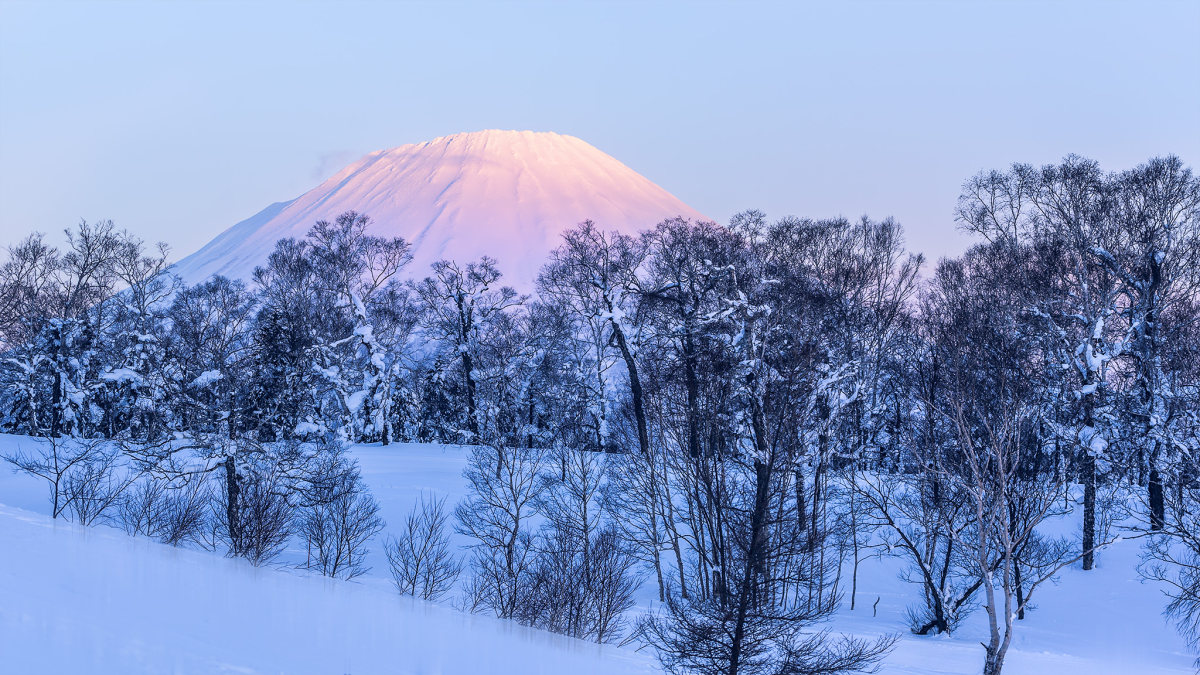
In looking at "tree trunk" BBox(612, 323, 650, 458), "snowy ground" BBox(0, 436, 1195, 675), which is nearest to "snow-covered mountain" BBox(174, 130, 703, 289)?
"tree trunk" BBox(612, 323, 650, 458)

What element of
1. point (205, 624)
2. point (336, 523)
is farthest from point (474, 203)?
point (205, 624)

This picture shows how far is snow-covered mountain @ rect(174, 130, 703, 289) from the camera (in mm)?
120875

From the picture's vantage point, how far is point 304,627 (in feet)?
34.3

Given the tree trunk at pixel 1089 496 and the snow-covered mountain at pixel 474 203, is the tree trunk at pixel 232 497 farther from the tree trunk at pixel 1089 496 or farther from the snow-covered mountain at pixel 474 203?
the snow-covered mountain at pixel 474 203

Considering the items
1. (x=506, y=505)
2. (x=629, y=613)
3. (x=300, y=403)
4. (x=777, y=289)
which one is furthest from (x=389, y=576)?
(x=777, y=289)

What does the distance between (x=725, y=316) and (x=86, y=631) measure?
821 inches

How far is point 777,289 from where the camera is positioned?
30141mm

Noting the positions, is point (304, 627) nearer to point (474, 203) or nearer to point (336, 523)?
point (336, 523)

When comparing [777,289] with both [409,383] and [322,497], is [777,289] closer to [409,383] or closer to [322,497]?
[322,497]

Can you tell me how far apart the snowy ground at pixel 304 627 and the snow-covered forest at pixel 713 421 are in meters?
0.99

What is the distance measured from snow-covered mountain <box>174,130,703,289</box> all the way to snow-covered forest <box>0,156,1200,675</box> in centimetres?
7339

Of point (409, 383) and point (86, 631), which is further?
point (409, 383)

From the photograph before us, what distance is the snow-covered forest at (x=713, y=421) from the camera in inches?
715

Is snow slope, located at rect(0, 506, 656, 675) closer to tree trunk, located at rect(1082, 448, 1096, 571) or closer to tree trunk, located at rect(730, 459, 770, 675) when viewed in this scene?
tree trunk, located at rect(730, 459, 770, 675)
